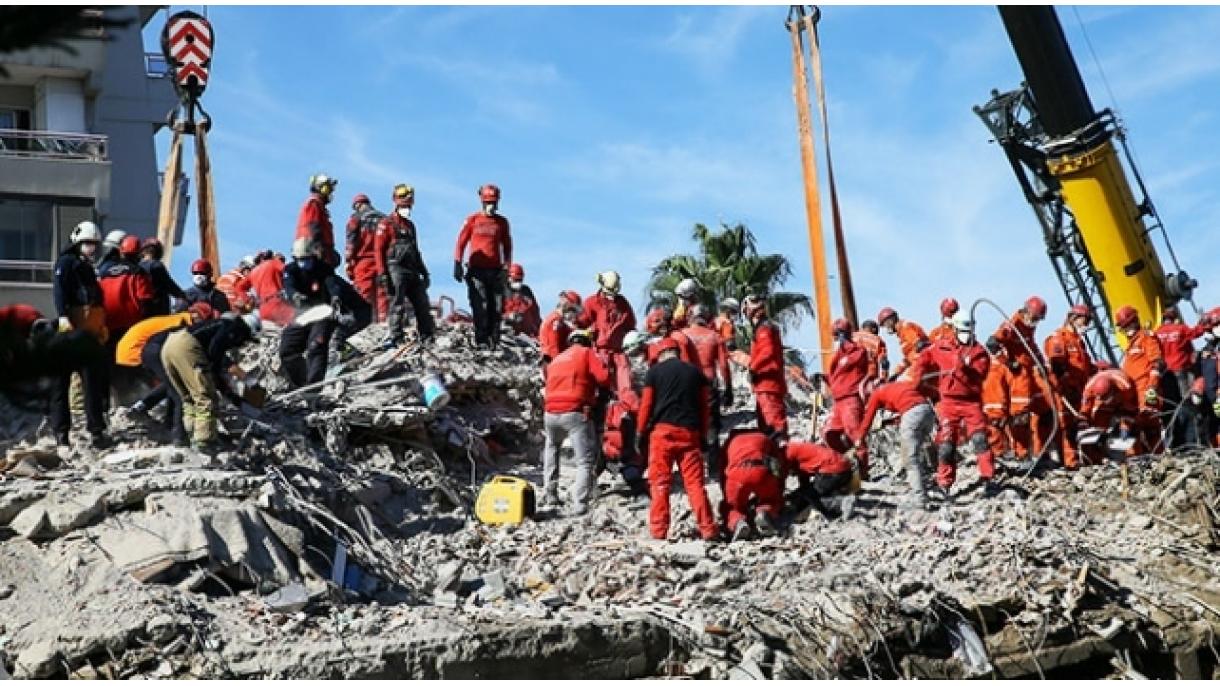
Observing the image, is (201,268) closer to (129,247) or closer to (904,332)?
(129,247)

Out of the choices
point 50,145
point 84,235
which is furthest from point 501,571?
point 50,145

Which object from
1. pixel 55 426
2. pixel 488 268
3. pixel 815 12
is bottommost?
pixel 55 426

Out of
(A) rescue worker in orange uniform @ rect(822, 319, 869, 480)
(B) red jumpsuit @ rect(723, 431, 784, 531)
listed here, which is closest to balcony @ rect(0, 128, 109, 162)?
(A) rescue worker in orange uniform @ rect(822, 319, 869, 480)

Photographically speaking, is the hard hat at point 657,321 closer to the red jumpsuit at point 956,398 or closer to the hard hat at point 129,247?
the red jumpsuit at point 956,398

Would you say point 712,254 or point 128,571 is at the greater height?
point 712,254

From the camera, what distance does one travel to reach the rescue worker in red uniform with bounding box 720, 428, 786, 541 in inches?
588

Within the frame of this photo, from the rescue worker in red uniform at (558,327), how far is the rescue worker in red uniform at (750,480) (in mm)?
2993

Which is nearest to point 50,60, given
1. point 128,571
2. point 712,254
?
point 712,254

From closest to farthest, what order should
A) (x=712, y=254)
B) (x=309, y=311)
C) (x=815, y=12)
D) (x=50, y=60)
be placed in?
(x=309, y=311)
(x=815, y=12)
(x=50, y=60)
(x=712, y=254)

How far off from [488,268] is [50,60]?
49.3 ft

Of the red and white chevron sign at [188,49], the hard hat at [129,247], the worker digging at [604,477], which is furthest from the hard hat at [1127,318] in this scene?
the red and white chevron sign at [188,49]

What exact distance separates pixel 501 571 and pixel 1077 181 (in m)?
9.13

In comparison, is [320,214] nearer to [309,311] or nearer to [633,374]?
[309,311]

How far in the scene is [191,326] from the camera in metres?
14.7
